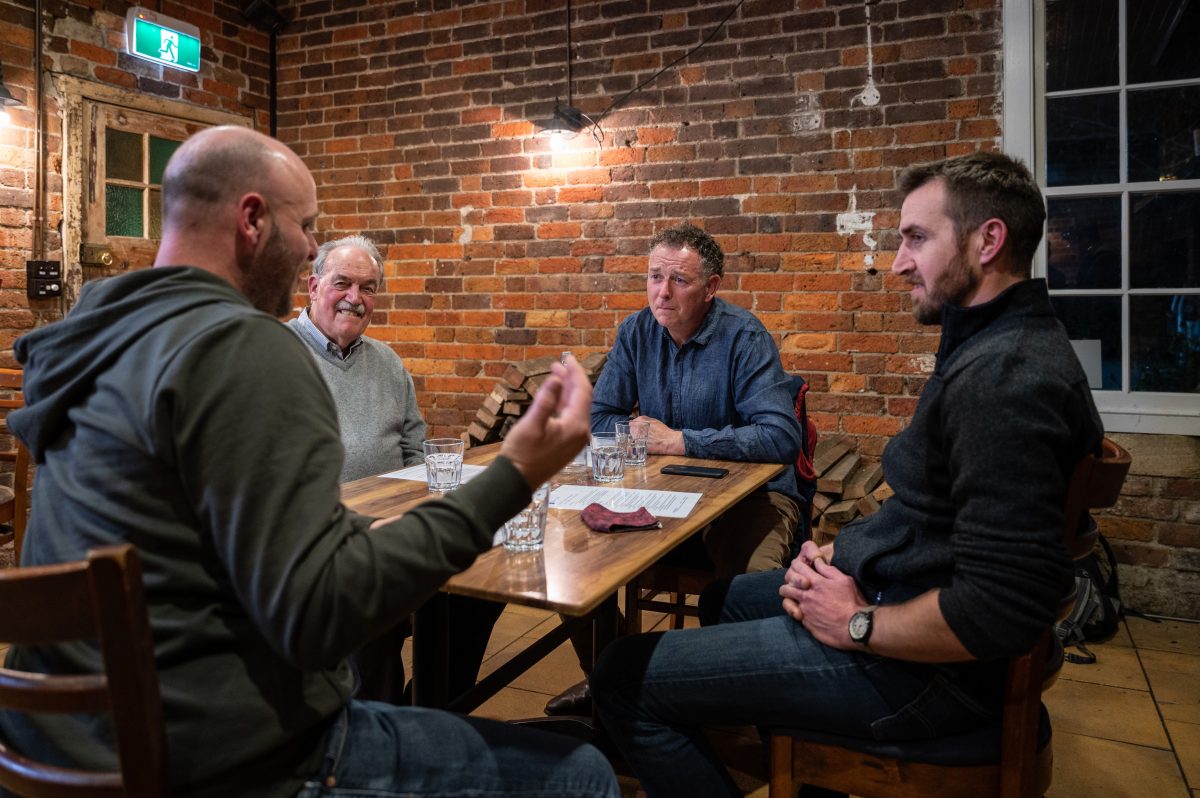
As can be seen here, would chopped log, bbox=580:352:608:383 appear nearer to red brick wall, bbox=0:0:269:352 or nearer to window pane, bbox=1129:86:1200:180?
window pane, bbox=1129:86:1200:180

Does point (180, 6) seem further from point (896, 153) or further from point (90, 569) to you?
point (90, 569)

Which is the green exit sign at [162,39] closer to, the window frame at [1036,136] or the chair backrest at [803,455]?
the chair backrest at [803,455]

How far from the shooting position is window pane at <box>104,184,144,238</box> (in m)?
4.24

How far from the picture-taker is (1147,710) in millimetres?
2527

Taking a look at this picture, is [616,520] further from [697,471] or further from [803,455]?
[803,455]

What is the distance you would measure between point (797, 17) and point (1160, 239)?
1750mm

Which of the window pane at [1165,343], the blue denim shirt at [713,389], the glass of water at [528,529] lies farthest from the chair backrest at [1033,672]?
the window pane at [1165,343]

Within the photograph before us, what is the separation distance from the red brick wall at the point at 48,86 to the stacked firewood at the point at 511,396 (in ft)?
6.91

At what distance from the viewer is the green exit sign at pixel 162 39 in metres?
4.20

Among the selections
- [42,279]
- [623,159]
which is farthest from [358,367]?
[42,279]

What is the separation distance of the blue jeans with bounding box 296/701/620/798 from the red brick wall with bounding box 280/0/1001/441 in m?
2.87

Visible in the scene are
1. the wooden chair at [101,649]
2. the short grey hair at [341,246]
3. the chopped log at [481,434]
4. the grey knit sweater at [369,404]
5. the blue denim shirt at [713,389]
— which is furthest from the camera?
the chopped log at [481,434]

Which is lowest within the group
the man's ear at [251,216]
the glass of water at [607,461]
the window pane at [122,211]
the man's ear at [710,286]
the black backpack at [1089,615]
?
the black backpack at [1089,615]

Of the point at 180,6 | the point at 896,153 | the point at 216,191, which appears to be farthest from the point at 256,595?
the point at 180,6
